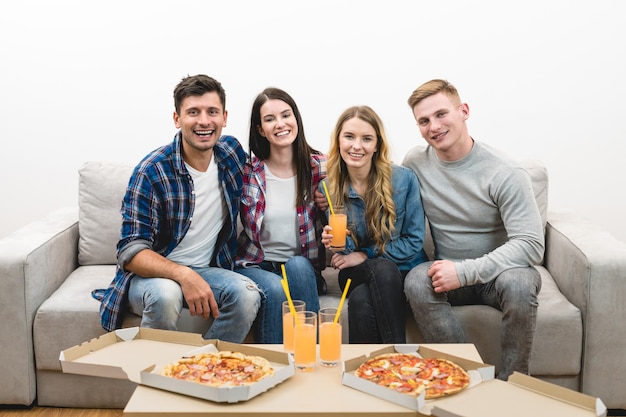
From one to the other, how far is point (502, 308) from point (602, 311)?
14.0 inches

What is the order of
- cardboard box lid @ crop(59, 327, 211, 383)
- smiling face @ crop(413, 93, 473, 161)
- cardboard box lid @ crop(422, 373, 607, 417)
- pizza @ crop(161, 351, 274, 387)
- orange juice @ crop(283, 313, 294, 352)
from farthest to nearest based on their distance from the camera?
smiling face @ crop(413, 93, 473, 161) < orange juice @ crop(283, 313, 294, 352) < cardboard box lid @ crop(59, 327, 211, 383) < pizza @ crop(161, 351, 274, 387) < cardboard box lid @ crop(422, 373, 607, 417)

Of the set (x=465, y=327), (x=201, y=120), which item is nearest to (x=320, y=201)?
(x=201, y=120)

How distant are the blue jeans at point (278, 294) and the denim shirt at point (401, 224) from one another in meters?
0.21

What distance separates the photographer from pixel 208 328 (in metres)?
2.55

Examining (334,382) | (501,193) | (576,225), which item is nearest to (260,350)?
(334,382)

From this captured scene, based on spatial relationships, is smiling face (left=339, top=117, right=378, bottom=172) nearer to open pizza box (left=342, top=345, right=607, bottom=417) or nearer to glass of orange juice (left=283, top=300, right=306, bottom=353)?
glass of orange juice (left=283, top=300, right=306, bottom=353)

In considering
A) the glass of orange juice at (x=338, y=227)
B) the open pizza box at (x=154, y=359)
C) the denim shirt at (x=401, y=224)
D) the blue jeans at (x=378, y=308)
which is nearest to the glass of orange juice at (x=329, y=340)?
the open pizza box at (x=154, y=359)

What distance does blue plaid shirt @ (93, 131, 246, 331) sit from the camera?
2525 mm

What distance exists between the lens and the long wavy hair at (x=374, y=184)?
268 cm

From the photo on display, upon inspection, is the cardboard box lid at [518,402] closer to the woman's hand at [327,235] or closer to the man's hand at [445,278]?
the man's hand at [445,278]

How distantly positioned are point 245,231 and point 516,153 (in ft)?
5.13

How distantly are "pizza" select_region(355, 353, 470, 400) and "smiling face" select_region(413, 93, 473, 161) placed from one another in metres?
1.00

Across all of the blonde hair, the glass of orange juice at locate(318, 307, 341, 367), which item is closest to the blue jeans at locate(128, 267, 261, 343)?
the glass of orange juice at locate(318, 307, 341, 367)

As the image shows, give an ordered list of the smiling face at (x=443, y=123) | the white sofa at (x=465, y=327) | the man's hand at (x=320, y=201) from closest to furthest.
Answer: the white sofa at (x=465, y=327) → the smiling face at (x=443, y=123) → the man's hand at (x=320, y=201)
